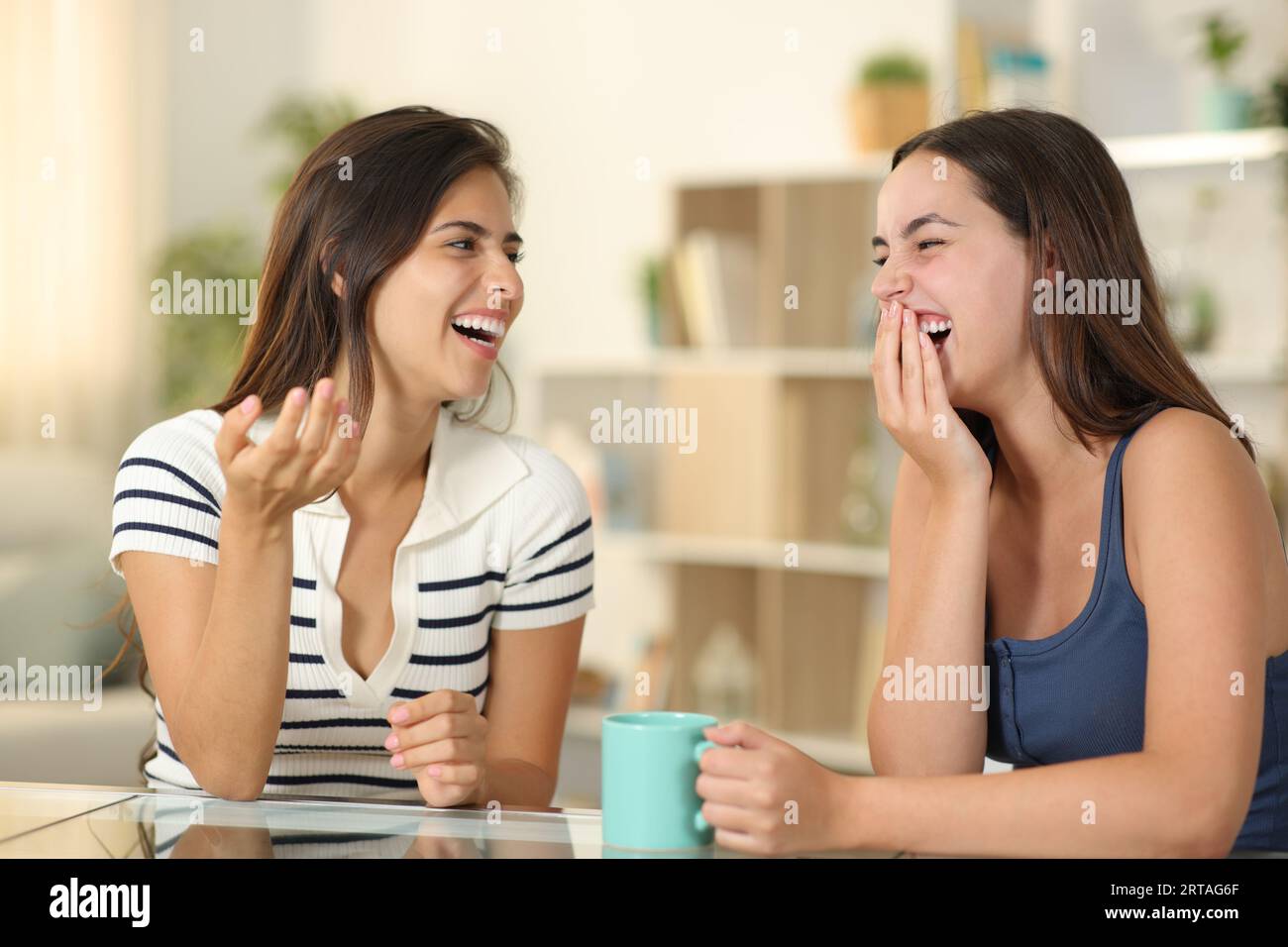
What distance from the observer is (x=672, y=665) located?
3.81 meters

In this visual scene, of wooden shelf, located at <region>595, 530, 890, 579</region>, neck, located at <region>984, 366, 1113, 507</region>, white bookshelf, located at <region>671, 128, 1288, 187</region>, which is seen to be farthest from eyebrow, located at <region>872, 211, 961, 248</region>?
wooden shelf, located at <region>595, 530, 890, 579</region>

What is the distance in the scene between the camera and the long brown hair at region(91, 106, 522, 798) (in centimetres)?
147

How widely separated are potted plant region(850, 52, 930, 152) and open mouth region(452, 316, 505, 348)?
2159 mm

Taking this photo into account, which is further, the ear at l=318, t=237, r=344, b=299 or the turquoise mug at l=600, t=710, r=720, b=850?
the ear at l=318, t=237, r=344, b=299

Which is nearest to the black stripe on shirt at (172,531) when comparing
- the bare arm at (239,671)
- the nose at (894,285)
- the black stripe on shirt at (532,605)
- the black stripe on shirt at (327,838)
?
the bare arm at (239,671)

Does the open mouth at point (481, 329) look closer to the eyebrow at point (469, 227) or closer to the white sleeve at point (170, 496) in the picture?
the eyebrow at point (469, 227)

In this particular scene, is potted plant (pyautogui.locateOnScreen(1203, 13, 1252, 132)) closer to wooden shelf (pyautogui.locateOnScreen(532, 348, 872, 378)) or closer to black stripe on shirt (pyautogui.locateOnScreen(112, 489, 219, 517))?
wooden shelf (pyautogui.locateOnScreen(532, 348, 872, 378))

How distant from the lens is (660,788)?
3.07 feet

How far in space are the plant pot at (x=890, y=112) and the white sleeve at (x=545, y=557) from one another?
84.4 inches

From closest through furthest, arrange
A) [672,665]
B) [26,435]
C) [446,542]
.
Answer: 1. [446,542]
2. [672,665]
3. [26,435]
